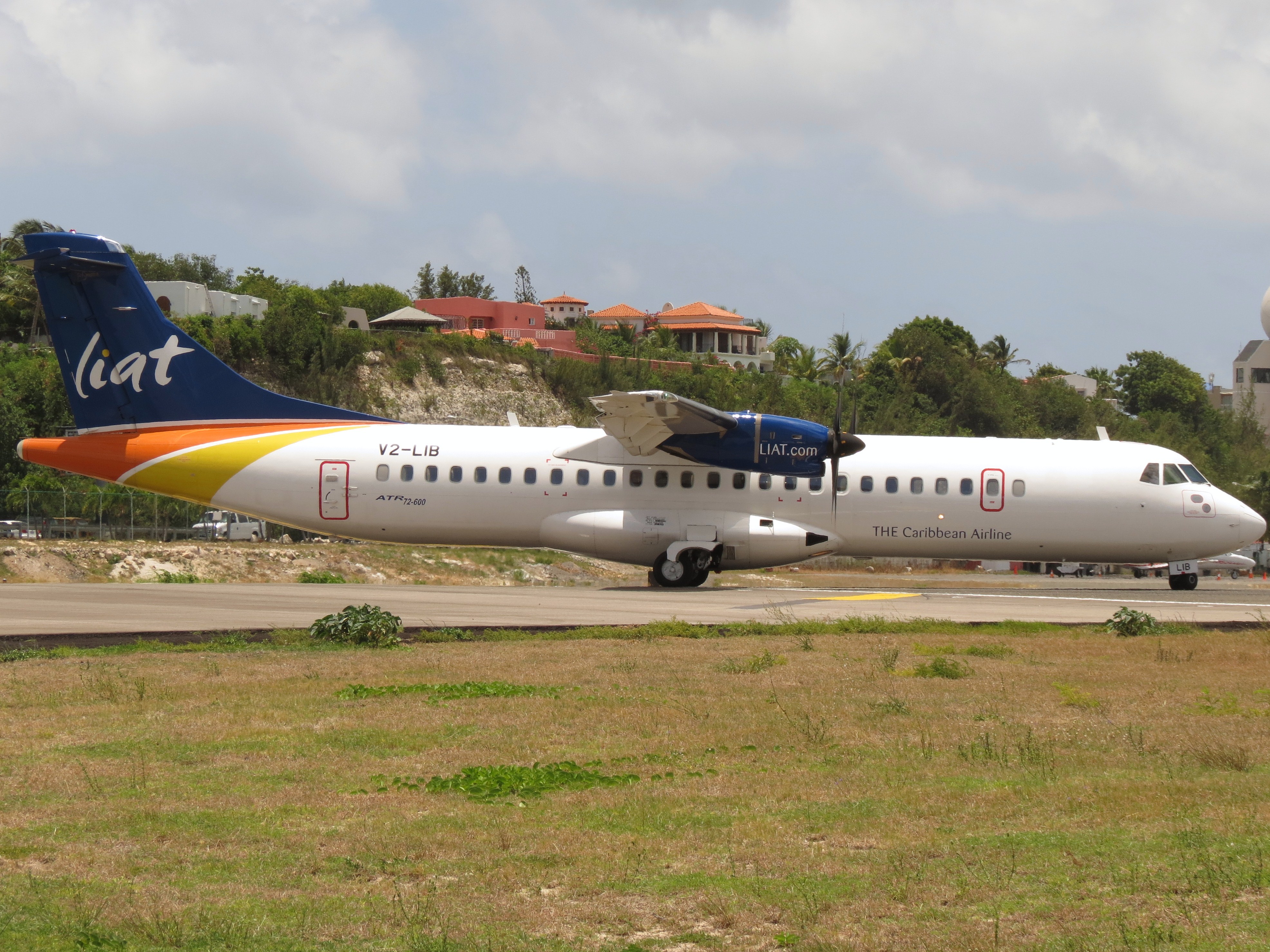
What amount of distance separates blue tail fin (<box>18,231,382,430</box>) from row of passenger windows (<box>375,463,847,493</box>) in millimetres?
2154

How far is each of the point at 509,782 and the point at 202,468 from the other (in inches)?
748

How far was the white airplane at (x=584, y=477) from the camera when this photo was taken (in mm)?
24734

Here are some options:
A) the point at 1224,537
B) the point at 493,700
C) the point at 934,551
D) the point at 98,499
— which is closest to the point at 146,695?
the point at 493,700

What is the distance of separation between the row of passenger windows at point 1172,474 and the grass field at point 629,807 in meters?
13.0

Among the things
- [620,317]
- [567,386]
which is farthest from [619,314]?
[567,386]

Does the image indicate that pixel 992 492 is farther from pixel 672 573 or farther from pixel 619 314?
pixel 619 314

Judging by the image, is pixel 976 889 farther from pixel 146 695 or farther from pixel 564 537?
pixel 564 537

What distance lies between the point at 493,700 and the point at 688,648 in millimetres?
4539

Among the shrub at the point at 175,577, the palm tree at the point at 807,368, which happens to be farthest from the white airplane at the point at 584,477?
the palm tree at the point at 807,368

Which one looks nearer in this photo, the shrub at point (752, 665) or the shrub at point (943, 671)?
the shrub at point (943, 671)

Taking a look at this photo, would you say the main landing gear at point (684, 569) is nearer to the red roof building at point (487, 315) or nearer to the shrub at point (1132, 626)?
the shrub at point (1132, 626)

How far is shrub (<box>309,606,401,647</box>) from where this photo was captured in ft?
50.7

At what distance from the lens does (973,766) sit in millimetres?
8508

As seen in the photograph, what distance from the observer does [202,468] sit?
2486 cm
